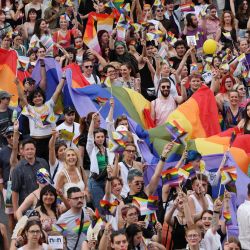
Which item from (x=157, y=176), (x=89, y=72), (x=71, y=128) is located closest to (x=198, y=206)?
(x=157, y=176)

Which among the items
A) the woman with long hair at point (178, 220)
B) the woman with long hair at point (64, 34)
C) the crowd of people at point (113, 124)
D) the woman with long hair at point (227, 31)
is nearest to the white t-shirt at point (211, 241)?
the crowd of people at point (113, 124)

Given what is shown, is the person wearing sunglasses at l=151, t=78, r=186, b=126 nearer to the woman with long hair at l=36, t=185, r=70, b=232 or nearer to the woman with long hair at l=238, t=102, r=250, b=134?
the woman with long hair at l=238, t=102, r=250, b=134

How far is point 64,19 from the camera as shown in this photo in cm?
2628

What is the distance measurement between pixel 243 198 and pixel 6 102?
153 inches

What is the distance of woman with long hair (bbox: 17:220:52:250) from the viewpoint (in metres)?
17.7

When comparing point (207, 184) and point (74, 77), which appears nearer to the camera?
point (207, 184)

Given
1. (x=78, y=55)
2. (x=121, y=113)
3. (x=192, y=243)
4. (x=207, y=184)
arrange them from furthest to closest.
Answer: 1. (x=78, y=55)
2. (x=121, y=113)
3. (x=207, y=184)
4. (x=192, y=243)

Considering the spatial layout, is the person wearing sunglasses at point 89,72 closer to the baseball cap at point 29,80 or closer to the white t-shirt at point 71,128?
the baseball cap at point 29,80

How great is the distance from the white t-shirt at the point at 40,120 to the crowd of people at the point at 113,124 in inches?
0.8

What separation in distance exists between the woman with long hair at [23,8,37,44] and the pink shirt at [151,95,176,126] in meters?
3.79

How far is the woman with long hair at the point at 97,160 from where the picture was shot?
20219 mm

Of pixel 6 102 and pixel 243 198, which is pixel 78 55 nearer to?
pixel 6 102

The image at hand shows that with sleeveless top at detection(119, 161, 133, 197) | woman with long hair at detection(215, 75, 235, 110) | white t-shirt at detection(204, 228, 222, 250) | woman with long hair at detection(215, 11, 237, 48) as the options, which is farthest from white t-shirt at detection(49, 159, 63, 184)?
woman with long hair at detection(215, 11, 237, 48)

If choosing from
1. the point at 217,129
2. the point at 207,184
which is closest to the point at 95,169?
the point at 207,184
